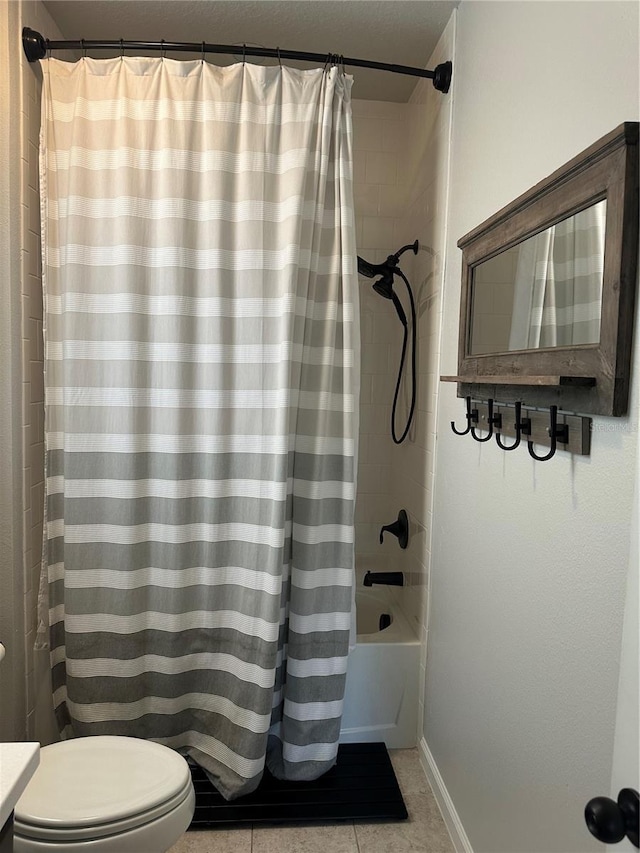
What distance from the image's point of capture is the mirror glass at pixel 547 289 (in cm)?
108

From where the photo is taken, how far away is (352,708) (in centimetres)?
223

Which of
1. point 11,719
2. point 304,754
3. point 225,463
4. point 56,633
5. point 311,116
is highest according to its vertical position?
point 311,116

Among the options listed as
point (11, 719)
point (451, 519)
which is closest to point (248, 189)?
point (451, 519)

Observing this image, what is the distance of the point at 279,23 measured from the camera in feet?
6.83

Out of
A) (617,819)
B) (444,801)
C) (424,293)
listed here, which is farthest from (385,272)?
(617,819)

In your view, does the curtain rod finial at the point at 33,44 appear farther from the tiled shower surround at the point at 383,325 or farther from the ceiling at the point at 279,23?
the ceiling at the point at 279,23

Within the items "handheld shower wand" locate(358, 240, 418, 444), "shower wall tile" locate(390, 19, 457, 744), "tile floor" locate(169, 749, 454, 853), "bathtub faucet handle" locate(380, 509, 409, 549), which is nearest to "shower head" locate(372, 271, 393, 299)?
"handheld shower wand" locate(358, 240, 418, 444)

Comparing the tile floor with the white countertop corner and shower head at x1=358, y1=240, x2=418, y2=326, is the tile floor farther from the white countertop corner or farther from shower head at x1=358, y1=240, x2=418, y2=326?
shower head at x1=358, y1=240, x2=418, y2=326

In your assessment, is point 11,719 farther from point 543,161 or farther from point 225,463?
point 543,161

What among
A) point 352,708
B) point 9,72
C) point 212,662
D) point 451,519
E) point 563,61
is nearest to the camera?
point 563,61

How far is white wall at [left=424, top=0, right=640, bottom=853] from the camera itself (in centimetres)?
104

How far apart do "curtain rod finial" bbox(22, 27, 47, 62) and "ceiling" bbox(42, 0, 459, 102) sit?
0.21m

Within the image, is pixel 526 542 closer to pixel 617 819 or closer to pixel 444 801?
pixel 617 819

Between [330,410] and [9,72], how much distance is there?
4.57 feet
